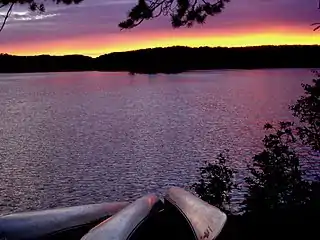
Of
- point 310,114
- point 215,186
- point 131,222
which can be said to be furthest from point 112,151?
point 131,222

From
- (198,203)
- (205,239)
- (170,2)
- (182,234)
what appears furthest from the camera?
(170,2)

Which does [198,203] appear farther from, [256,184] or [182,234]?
[256,184]

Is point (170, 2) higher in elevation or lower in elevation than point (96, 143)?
higher

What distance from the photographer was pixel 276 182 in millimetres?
8234

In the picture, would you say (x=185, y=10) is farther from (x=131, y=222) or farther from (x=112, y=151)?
(x=112, y=151)

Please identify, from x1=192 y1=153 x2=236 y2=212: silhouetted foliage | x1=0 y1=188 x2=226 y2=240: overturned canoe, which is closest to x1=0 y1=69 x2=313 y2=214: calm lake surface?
x1=192 y1=153 x2=236 y2=212: silhouetted foliage

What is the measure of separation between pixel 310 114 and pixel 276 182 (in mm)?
1206

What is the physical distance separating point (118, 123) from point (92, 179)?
65.6 feet

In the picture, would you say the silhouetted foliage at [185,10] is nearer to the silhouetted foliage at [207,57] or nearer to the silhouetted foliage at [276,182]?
the silhouetted foliage at [276,182]

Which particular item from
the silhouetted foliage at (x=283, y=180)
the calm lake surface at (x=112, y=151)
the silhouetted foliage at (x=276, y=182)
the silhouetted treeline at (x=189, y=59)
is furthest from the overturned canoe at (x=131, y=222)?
the silhouetted treeline at (x=189, y=59)

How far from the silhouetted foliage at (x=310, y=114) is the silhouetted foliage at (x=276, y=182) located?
25 cm

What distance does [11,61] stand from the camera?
238 feet

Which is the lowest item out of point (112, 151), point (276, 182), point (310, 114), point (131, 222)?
point (112, 151)

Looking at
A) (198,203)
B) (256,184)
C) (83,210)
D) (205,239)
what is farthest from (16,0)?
(256,184)
